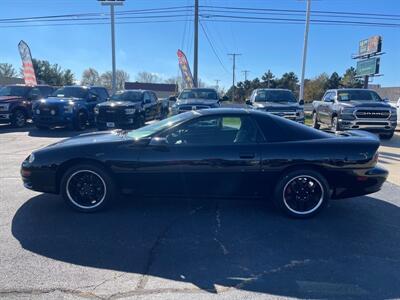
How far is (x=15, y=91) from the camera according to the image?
1593 cm

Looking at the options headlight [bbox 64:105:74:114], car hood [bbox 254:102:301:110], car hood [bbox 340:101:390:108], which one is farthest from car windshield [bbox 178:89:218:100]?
car hood [bbox 340:101:390:108]

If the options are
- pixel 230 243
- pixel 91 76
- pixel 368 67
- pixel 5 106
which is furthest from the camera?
pixel 91 76

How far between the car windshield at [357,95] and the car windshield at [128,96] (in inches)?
321

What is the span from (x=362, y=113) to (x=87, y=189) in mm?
11012

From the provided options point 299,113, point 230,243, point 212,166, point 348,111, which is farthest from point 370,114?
point 230,243

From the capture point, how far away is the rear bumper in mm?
4691

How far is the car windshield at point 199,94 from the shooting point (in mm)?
15297

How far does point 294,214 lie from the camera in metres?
4.70

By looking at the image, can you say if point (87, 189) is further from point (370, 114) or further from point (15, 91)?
point (15, 91)

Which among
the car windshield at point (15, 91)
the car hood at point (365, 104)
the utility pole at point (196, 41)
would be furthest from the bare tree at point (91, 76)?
the car hood at point (365, 104)

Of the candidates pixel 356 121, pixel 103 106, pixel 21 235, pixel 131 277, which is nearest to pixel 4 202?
pixel 21 235

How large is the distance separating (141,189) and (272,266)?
2017mm

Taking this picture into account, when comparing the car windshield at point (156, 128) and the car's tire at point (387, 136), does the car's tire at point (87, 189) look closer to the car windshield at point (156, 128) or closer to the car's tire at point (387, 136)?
the car windshield at point (156, 128)

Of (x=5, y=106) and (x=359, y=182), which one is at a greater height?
(x=5, y=106)
